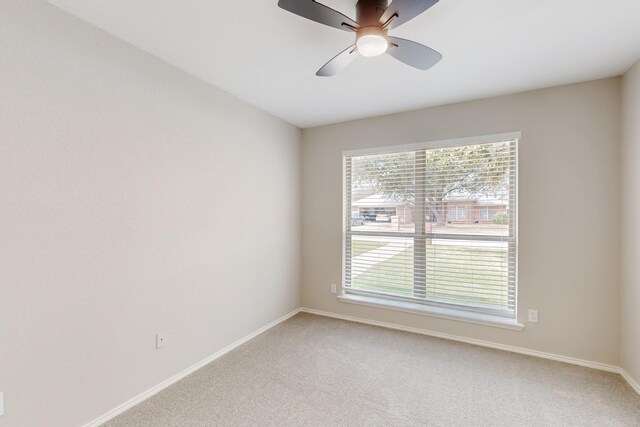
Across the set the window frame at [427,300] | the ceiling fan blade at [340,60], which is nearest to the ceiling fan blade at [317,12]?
the ceiling fan blade at [340,60]

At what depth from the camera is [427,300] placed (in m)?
3.24

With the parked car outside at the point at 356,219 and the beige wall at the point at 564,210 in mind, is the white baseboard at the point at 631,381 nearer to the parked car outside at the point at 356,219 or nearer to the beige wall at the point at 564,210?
the beige wall at the point at 564,210

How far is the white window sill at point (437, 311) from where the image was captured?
2.79m

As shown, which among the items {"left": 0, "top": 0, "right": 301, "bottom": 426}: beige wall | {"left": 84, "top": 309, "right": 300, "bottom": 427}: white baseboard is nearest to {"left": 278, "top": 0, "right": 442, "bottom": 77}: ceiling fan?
{"left": 0, "top": 0, "right": 301, "bottom": 426}: beige wall

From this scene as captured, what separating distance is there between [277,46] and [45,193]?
164 centimetres

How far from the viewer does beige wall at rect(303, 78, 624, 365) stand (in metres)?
2.43

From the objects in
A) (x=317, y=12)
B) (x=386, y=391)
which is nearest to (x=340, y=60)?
(x=317, y=12)

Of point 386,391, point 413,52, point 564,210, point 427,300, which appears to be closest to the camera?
point 413,52

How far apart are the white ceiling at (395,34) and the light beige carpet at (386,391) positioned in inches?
95.1

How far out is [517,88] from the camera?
8.65ft

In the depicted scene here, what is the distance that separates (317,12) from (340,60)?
419 millimetres

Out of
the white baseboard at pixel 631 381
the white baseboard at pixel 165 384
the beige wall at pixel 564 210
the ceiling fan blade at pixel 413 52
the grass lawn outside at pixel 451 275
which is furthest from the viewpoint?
the grass lawn outside at pixel 451 275

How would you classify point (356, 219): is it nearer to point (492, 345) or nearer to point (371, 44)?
point (492, 345)

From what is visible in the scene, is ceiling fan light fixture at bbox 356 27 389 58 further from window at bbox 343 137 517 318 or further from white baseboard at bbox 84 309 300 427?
white baseboard at bbox 84 309 300 427
